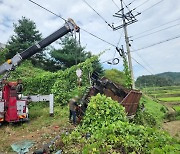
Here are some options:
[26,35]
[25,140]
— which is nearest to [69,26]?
[25,140]

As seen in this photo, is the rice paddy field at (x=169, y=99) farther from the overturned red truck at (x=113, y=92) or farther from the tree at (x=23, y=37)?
the tree at (x=23, y=37)

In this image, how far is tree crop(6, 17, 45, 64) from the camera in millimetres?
26000

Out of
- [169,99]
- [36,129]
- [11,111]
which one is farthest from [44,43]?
[169,99]

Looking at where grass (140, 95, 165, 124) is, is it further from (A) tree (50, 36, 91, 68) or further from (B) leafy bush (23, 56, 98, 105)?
(A) tree (50, 36, 91, 68)

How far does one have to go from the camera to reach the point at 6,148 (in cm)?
761

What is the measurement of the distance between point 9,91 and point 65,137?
4947 millimetres

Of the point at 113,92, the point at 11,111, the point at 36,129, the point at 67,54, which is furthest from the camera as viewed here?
the point at 67,54

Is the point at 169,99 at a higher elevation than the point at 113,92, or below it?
higher

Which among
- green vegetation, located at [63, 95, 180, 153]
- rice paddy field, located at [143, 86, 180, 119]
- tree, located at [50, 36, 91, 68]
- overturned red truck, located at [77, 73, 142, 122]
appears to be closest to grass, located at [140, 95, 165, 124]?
rice paddy field, located at [143, 86, 180, 119]

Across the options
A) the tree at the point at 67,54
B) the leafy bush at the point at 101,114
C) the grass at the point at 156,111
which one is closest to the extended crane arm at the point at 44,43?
the leafy bush at the point at 101,114

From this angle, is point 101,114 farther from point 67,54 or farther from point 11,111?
point 67,54

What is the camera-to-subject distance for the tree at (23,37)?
85.3 feet

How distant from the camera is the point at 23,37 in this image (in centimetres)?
2712

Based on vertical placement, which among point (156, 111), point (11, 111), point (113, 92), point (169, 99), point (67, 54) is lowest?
point (156, 111)
